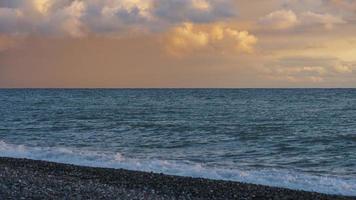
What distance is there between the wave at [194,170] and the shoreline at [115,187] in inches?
79.3

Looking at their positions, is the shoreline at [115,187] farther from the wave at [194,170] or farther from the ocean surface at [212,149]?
the ocean surface at [212,149]

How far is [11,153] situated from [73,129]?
16101 mm

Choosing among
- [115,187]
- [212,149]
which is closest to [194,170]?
[115,187]

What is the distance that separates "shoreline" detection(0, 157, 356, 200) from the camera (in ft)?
47.4

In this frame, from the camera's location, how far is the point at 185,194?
56.1 ft

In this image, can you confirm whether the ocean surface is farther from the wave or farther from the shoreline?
the shoreline

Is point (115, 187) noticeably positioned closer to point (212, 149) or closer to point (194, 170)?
point (194, 170)

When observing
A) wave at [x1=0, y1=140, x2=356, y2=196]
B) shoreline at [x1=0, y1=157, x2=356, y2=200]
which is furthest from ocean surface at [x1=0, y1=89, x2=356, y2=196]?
shoreline at [x1=0, y1=157, x2=356, y2=200]

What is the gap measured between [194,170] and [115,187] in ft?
22.4

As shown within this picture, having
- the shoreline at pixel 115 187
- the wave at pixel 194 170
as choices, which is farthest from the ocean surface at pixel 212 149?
the shoreline at pixel 115 187

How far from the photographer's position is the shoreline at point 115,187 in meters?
14.4

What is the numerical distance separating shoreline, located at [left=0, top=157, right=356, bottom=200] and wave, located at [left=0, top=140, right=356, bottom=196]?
2014 mm

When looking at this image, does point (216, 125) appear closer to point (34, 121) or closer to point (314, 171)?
point (34, 121)

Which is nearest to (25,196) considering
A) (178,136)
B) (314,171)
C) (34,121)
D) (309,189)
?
(309,189)
